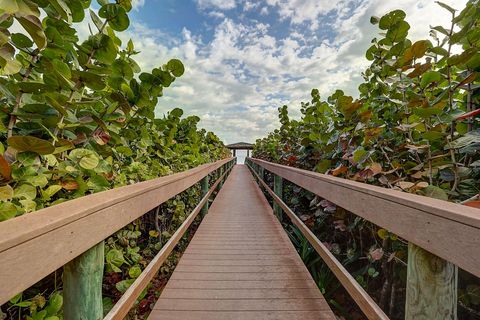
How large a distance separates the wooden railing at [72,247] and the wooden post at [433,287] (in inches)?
38.2

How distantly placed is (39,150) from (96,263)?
421 millimetres

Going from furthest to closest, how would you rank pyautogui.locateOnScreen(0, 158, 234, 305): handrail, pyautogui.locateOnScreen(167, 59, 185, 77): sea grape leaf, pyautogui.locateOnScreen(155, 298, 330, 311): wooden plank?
1. pyautogui.locateOnScreen(155, 298, 330, 311): wooden plank
2. pyautogui.locateOnScreen(167, 59, 185, 77): sea grape leaf
3. pyautogui.locateOnScreen(0, 158, 234, 305): handrail

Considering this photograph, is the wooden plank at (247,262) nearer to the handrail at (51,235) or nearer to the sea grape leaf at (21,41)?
the handrail at (51,235)

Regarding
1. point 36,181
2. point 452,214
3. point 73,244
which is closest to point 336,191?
point 452,214

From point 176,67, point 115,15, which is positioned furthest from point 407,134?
point 115,15

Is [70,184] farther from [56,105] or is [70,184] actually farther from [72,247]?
[72,247]

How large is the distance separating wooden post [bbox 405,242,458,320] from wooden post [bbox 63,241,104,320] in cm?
102

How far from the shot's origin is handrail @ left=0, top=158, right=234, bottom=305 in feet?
1.78

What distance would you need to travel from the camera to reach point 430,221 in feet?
2.56

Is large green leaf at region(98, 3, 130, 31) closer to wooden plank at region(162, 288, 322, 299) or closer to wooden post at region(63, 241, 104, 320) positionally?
wooden post at region(63, 241, 104, 320)

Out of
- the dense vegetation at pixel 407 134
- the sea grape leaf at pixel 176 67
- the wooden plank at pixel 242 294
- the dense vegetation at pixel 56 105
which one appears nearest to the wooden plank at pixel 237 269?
the wooden plank at pixel 242 294

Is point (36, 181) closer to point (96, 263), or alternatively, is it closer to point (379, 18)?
point (96, 263)

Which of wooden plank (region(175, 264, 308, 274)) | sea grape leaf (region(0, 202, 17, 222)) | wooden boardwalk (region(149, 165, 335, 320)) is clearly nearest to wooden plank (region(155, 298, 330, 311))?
wooden boardwalk (region(149, 165, 335, 320))

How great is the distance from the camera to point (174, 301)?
1.87 meters
